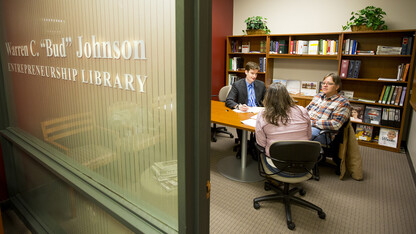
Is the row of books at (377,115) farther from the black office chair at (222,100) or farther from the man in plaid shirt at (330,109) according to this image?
the black office chair at (222,100)

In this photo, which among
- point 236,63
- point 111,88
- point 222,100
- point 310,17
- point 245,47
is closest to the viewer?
point 111,88

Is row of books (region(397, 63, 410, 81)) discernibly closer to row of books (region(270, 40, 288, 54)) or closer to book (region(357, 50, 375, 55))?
book (region(357, 50, 375, 55))

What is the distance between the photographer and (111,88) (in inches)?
51.7

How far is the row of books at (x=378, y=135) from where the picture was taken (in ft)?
13.9

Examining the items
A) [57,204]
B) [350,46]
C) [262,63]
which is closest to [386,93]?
[350,46]

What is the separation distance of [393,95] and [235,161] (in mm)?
2774

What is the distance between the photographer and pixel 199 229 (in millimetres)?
1124

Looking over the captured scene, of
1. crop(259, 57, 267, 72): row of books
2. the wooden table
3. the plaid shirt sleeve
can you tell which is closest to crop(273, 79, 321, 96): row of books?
crop(259, 57, 267, 72): row of books

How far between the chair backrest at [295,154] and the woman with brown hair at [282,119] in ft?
0.73

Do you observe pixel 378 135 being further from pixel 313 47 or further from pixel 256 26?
pixel 256 26

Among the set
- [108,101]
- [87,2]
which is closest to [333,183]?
[108,101]

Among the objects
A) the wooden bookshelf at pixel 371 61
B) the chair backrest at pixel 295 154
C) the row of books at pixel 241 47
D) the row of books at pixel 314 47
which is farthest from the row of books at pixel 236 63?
the chair backrest at pixel 295 154

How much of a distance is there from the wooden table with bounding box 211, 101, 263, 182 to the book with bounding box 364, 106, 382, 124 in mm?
2263

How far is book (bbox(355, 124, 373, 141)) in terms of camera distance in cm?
445
